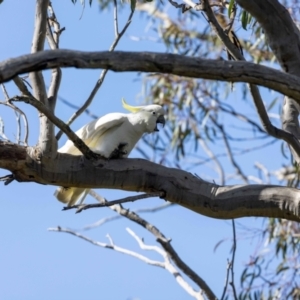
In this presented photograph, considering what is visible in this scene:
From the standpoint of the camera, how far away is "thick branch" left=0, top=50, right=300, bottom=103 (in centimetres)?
165

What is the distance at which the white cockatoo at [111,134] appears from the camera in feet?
9.31

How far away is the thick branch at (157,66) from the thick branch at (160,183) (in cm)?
44

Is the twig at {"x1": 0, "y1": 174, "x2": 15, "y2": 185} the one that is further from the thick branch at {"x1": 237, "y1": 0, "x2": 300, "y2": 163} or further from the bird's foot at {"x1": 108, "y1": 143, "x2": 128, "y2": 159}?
the thick branch at {"x1": 237, "y1": 0, "x2": 300, "y2": 163}

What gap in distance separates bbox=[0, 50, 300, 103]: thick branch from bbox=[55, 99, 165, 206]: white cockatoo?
2.81 feet

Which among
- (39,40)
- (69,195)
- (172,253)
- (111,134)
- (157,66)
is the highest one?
(111,134)

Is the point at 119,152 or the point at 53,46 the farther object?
the point at 119,152

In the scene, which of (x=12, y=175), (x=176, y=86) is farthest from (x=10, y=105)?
(x=176, y=86)

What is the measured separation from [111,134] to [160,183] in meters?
0.63

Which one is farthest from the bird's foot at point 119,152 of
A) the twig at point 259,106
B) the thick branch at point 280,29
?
the thick branch at point 280,29

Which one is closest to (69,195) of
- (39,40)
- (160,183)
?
(160,183)

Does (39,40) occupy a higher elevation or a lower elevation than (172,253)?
higher

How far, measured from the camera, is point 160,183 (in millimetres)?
2416

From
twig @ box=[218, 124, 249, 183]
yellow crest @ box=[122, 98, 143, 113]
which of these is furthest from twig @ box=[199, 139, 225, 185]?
yellow crest @ box=[122, 98, 143, 113]

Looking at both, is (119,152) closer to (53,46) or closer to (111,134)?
(111,134)
